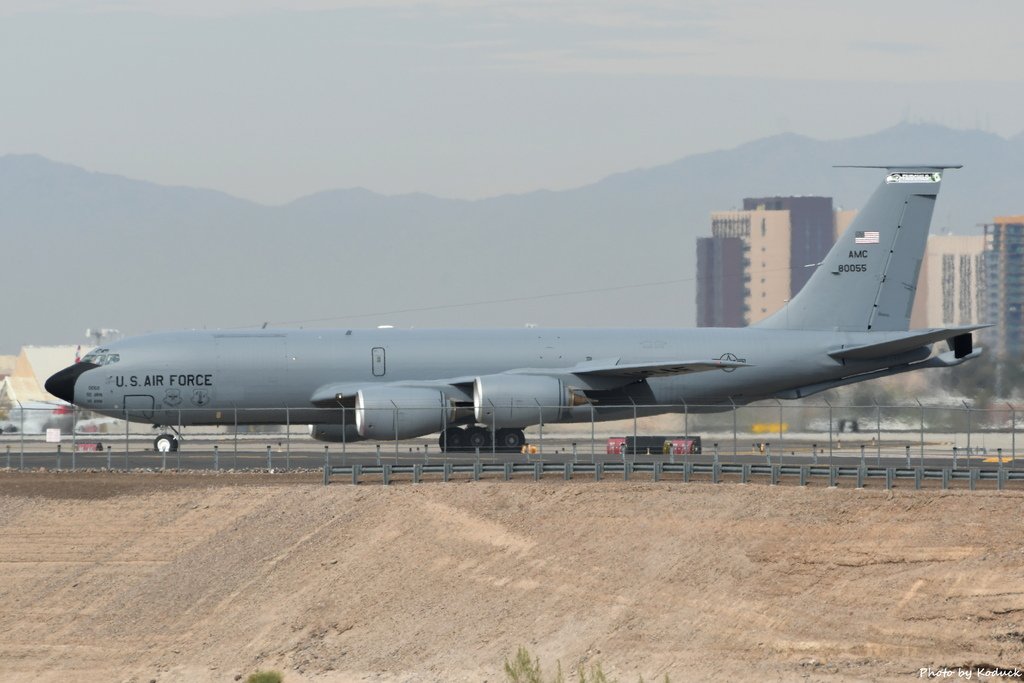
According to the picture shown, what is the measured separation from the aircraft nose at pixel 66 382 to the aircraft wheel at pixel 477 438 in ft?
42.0

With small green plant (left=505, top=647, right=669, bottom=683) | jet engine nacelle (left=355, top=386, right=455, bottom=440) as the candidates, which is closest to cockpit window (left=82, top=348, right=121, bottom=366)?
jet engine nacelle (left=355, top=386, right=455, bottom=440)

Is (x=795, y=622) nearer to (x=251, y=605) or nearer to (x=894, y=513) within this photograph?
(x=894, y=513)

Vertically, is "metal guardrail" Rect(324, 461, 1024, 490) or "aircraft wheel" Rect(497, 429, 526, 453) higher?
"aircraft wheel" Rect(497, 429, 526, 453)

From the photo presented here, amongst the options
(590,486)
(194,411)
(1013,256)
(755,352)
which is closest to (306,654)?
(590,486)

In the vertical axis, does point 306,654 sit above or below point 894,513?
below

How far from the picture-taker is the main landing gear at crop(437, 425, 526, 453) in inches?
2084

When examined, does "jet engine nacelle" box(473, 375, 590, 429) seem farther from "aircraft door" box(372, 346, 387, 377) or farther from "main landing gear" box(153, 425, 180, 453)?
"main landing gear" box(153, 425, 180, 453)

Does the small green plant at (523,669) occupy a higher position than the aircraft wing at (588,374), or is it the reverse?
the aircraft wing at (588,374)

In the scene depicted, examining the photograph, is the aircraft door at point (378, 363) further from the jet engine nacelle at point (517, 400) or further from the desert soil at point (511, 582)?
the desert soil at point (511, 582)

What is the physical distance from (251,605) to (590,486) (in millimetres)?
9432

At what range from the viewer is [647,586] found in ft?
114

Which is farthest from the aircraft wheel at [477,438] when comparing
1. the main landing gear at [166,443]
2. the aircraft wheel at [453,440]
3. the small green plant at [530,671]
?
the small green plant at [530,671]

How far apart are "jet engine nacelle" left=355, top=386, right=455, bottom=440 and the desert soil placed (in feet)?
26.2

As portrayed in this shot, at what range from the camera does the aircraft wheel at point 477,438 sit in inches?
2090
